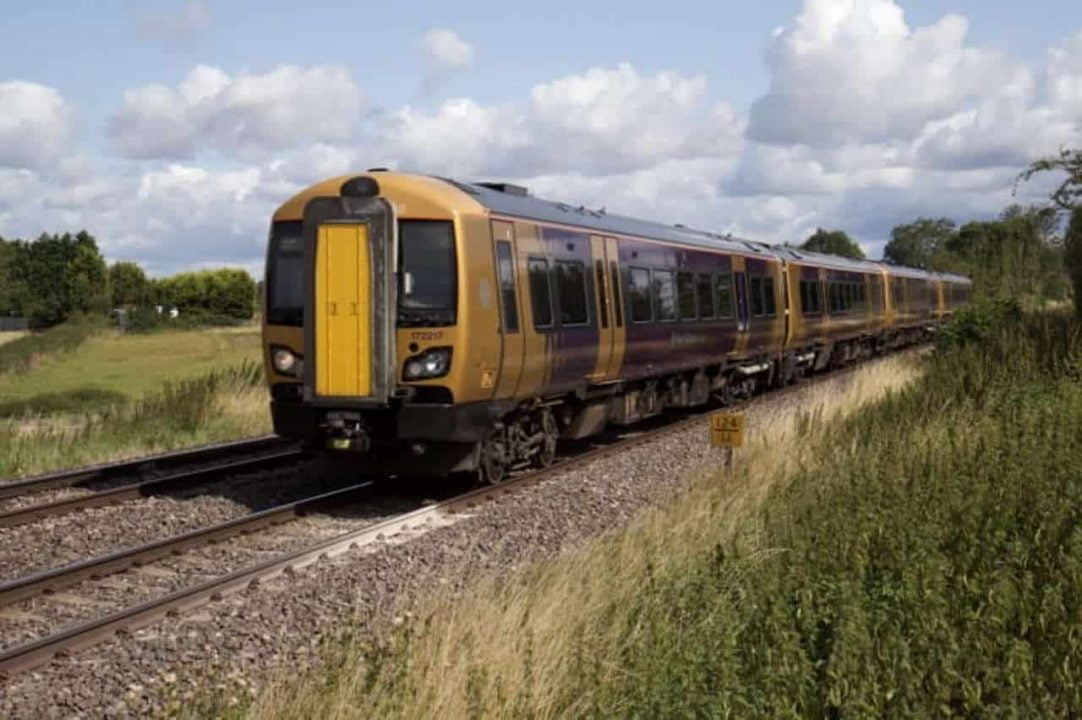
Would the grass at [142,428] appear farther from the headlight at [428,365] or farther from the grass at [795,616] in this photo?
the grass at [795,616]

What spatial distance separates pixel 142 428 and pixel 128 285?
8737 cm

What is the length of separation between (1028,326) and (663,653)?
14265 mm

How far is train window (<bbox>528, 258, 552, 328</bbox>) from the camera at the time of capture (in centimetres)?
1323

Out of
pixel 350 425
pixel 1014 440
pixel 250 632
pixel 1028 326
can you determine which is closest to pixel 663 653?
pixel 250 632

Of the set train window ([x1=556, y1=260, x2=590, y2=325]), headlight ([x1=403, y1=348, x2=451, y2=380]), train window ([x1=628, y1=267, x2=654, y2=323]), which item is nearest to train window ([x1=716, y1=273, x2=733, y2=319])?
train window ([x1=628, y1=267, x2=654, y2=323])

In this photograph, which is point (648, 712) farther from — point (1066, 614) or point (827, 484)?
point (827, 484)

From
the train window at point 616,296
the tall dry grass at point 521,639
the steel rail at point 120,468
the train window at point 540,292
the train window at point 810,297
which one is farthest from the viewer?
the train window at point 810,297

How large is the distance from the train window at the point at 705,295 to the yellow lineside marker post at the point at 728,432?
8313mm

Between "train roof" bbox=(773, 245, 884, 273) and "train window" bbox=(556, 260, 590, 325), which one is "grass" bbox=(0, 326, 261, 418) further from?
"train window" bbox=(556, 260, 590, 325)

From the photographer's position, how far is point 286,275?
12.4 m

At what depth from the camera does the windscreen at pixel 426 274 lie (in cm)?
1174

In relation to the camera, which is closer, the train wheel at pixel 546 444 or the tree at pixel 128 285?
the train wheel at pixel 546 444

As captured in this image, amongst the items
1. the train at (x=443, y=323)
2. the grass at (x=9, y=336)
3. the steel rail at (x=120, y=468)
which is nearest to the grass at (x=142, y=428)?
the steel rail at (x=120, y=468)

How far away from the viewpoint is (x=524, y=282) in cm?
1301
